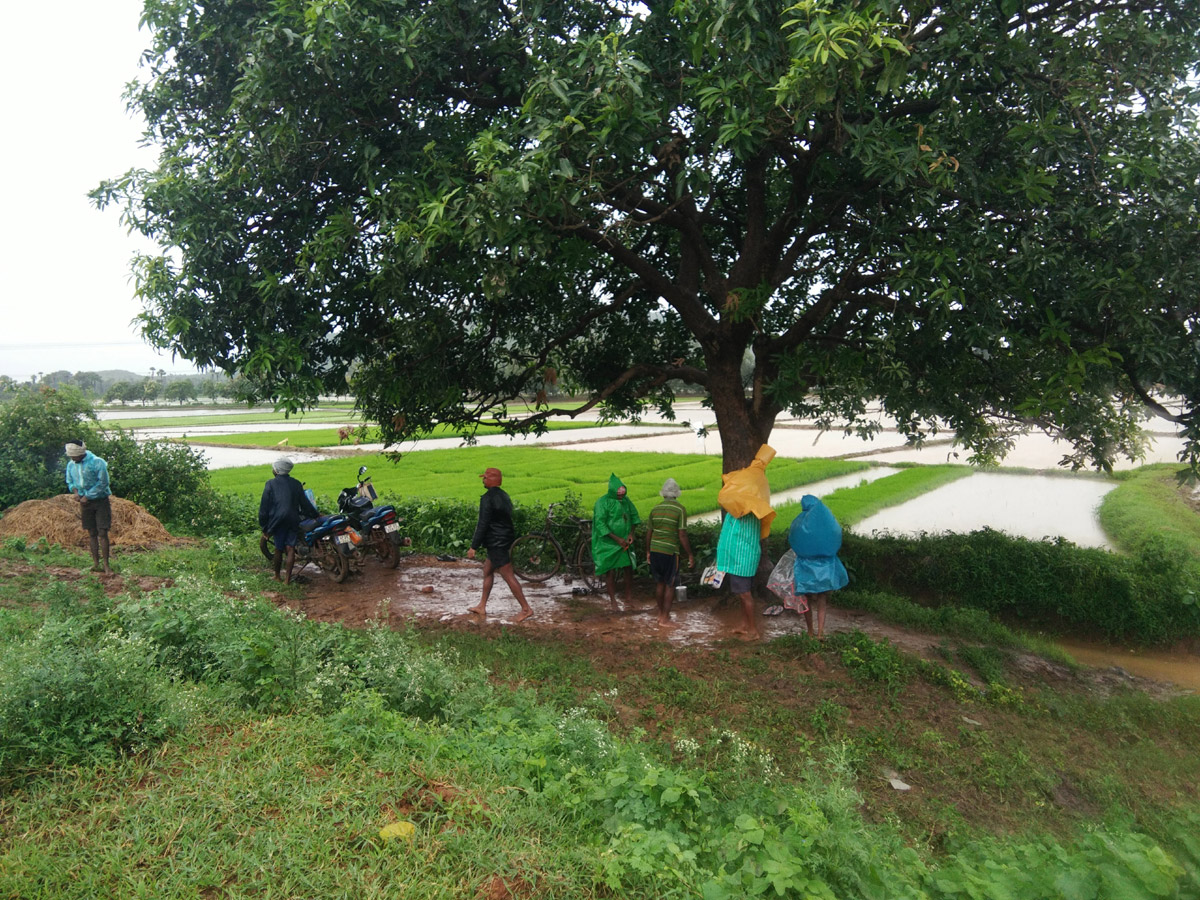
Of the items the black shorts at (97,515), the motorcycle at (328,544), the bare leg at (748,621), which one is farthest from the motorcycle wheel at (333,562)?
the bare leg at (748,621)

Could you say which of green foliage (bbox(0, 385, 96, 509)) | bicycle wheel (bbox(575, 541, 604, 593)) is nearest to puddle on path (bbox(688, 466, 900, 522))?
bicycle wheel (bbox(575, 541, 604, 593))

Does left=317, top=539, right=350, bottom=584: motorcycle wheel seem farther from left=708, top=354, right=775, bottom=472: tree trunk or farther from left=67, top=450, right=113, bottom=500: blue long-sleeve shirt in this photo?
left=708, top=354, right=775, bottom=472: tree trunk

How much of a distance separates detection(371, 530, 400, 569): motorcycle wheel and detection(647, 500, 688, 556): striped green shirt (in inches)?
171

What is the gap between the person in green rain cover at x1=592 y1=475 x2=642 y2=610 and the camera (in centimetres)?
845

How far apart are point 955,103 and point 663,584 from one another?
525 cm

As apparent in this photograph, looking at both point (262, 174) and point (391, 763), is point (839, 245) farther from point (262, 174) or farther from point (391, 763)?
point (391, 763)

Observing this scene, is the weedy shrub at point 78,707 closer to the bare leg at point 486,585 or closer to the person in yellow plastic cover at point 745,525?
the bare leg at point 486,585

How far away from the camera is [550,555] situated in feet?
34.1

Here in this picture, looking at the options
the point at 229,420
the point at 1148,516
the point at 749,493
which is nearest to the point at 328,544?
the point at 749,493

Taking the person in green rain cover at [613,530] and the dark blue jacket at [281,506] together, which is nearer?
the person in green rain cover at [613,530]

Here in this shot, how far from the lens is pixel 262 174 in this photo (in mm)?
6945

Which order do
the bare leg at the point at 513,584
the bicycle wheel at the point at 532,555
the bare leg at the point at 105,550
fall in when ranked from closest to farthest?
the bare leg at the point at 513,584 → the bare leg at the point at 105,550 → the bicycle wheel at the point at 532,555

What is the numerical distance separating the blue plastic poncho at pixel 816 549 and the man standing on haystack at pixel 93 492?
8.22 meters

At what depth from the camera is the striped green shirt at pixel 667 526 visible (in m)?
8.01
